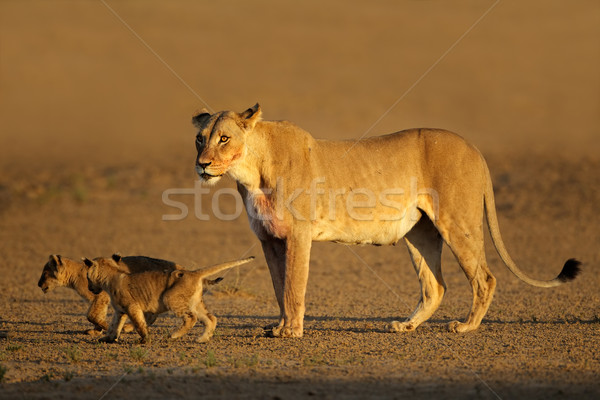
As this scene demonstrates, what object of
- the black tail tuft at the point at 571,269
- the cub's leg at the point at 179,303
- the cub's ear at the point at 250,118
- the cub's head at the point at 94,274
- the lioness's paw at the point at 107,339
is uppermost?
the cub's ear at the point at 250,118

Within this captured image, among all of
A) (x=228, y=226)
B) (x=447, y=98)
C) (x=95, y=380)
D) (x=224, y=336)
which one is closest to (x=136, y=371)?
(x=95, y=380)

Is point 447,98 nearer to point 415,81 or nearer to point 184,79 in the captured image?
point 415,81

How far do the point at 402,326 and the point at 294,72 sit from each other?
30.8 metres

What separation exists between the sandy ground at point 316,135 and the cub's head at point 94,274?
0.63 m

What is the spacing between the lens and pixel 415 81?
37031 mm

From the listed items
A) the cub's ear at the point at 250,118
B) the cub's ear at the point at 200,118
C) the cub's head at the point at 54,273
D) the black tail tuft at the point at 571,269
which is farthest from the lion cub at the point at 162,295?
the black tail tuft at the point at 571,269

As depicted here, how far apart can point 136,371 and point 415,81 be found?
103ft

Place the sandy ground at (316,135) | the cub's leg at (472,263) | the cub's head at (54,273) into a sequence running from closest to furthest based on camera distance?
the sandy ground at (316,135), the cub's leg at (472,263), the cub's head at (54,273)

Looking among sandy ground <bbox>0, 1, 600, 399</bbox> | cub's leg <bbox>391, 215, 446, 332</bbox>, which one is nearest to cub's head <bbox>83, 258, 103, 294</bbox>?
sandy ground <bbox>0, 1, 600, 399</bbox>

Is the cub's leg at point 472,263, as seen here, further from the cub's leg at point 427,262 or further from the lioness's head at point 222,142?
the lioness's head at point 222,142

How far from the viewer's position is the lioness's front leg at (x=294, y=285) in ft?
27.2

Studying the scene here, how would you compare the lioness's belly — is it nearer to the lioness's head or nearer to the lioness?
the lioness

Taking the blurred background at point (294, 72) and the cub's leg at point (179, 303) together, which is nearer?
the cub's leg at point (179, 303)

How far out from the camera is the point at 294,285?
8.30 metres
